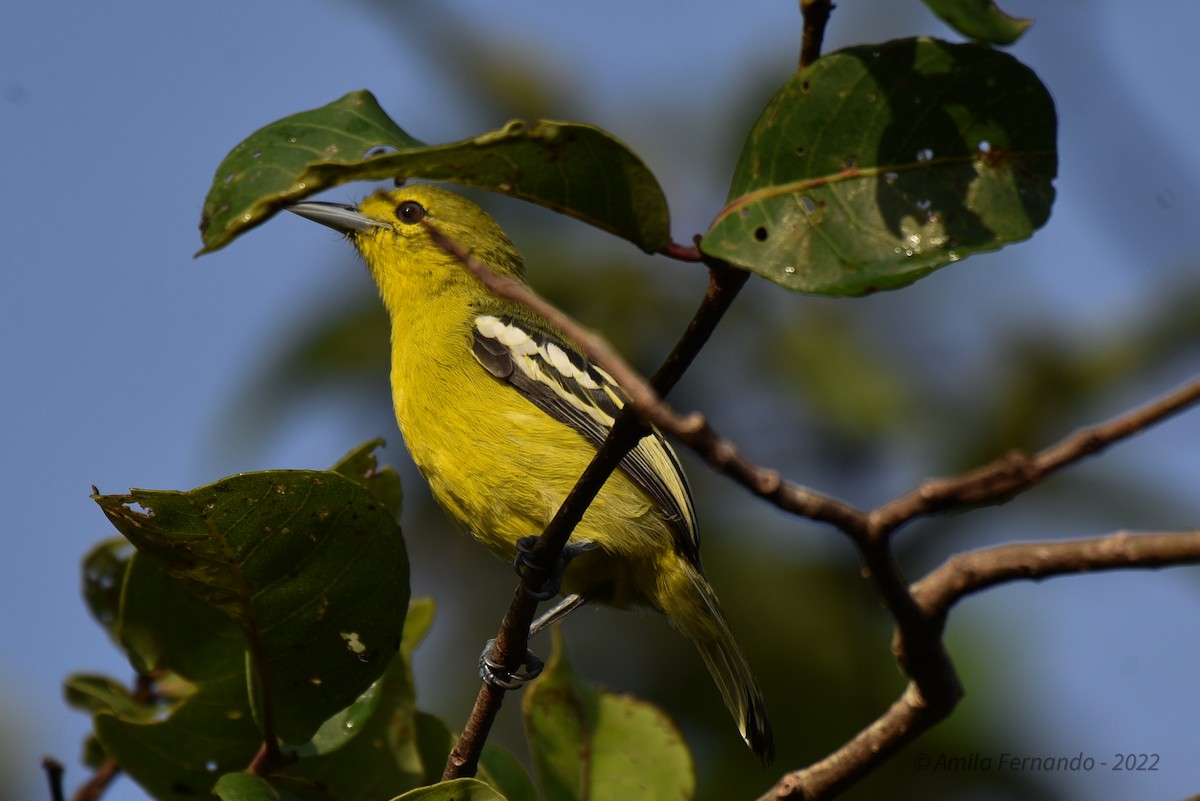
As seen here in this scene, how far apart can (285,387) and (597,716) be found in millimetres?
2513

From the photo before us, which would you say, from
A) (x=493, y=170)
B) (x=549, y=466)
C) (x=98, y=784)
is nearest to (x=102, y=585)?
(x=98, y=784)

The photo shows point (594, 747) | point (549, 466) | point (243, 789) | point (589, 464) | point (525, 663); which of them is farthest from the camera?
point (549, 466)

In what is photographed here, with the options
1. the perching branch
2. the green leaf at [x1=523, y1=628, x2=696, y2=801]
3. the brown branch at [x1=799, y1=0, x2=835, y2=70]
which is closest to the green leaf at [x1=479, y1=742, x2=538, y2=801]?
the green leaf at [x1=523, y1=628, x2=696, y2=801]

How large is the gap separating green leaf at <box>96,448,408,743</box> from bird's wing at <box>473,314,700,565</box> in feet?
4.66

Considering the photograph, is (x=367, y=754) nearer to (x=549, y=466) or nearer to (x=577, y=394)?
(x=549, y=466)

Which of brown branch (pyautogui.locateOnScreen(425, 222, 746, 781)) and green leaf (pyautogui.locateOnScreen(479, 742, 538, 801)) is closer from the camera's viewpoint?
brown branch (pyautogui.locateOnScreen(425, 222, 746, 781))

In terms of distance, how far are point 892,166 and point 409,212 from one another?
3504 millimetres

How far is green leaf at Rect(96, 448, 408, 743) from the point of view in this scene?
2514 millimetres

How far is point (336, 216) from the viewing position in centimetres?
511

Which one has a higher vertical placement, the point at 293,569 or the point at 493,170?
the point at 493,170

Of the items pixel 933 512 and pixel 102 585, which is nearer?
pixel 933 512

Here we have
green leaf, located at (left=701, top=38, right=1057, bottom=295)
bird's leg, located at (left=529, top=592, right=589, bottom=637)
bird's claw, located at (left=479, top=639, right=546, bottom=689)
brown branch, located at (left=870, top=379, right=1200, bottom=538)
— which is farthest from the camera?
bird's leg, located at (left=529, top=592, right=589, bottom=637)

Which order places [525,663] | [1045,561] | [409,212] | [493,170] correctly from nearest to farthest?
[1045,561] → [493,170] → [525,663] → [409,212]

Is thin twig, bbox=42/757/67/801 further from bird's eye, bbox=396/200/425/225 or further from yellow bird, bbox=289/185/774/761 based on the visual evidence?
bird's eye, bbox=396/200/425/225
